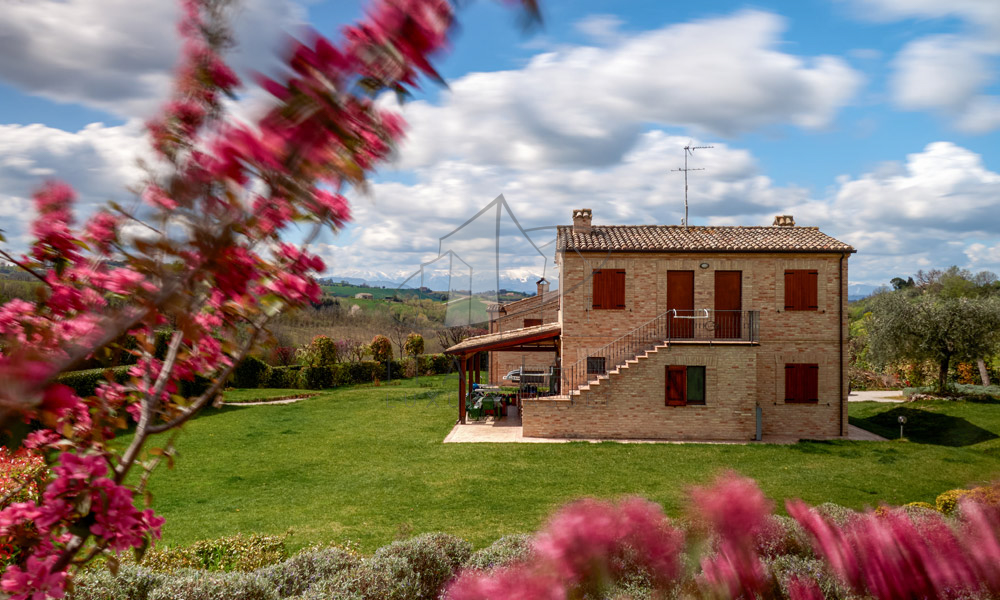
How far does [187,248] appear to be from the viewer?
1.21 metres

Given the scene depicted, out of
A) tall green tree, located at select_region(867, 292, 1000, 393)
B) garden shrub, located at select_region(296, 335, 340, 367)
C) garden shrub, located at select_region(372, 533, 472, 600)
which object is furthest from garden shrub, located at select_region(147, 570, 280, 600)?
garden shrub, located at select_region(296, 335, 340, 367)

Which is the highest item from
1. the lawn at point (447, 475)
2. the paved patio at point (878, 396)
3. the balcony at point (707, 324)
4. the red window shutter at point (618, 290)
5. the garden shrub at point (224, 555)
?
the red window shutter at point (618, 290)

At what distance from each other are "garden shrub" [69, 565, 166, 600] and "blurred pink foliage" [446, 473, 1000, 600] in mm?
4207

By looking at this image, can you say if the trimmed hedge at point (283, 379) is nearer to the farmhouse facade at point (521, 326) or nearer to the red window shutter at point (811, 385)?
the farmhouse facade at point (521, 326)

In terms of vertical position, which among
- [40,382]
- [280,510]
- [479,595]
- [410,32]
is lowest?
[280,510]

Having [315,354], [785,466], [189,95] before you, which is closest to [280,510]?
[189,95]

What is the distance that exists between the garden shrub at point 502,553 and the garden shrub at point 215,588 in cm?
160

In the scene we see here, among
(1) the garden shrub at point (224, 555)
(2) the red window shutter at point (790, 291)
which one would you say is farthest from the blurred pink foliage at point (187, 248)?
(2) the red window shutter at point (790, 291)

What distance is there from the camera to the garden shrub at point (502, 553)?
15.6ft

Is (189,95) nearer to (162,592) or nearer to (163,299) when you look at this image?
(163,299)

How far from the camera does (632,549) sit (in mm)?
1358

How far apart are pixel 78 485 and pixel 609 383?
560 inches

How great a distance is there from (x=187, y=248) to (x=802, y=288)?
58.0 feet

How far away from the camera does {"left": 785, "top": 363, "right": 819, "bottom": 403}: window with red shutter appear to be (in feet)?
53.4
